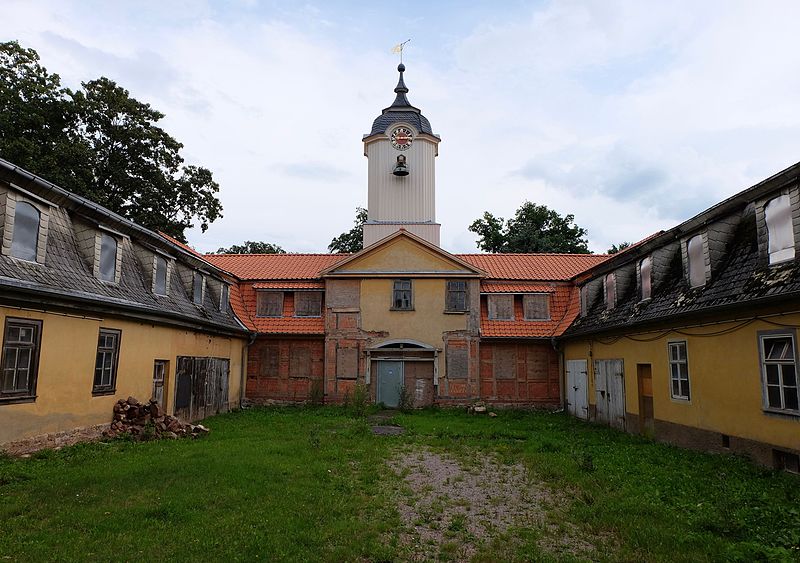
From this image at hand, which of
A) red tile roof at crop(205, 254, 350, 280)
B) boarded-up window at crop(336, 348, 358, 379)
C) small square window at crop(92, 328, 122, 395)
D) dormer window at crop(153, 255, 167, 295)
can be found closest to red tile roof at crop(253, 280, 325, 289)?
red tile roof at crop(205, 254, 350, 280)

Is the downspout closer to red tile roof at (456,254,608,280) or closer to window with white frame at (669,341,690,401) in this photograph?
red tile roof at (456,254,608,280)

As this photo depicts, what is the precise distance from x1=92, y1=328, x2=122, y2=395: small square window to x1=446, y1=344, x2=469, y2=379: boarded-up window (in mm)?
12808

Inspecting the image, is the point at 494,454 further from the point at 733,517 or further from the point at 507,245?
the point at 507,245

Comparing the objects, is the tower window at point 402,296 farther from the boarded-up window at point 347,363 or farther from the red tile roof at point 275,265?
the red tile roof at point 275,265

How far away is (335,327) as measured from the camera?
22250 mm

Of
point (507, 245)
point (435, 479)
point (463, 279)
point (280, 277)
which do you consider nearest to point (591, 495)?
Result: point (435, 479)

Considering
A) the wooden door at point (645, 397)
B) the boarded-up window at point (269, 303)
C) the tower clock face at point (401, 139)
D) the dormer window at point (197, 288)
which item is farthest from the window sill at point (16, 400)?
the tower clock face at point (401, 139)

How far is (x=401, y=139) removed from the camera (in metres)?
27.4

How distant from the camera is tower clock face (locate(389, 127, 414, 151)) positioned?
89.8ft

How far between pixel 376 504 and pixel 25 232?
27.8 ft

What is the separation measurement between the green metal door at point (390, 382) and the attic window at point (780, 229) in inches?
575

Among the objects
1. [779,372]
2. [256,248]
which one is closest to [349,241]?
[256,248]

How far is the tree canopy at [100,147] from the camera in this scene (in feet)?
81.8

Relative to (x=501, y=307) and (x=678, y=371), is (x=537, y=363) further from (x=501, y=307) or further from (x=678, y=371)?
(x=678, y=371)
